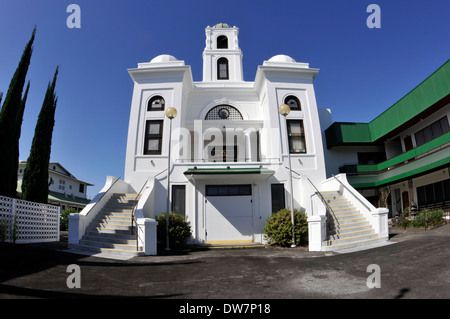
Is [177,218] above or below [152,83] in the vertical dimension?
below

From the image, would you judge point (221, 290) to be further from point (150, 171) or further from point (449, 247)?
point (150, 171)

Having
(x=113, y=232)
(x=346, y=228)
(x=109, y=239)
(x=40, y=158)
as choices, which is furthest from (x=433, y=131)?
(x=40, y=158)

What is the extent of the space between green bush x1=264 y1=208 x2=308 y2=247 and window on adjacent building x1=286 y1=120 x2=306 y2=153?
457 centimetres

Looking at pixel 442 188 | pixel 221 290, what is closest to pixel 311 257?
pixel 221 290

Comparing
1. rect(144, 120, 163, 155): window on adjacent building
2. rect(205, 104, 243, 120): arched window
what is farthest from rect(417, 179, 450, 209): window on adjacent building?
rect(144, 120, 163, 155): window on adjacent building

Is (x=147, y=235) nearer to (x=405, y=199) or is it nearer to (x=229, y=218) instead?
(x=229, y=218)

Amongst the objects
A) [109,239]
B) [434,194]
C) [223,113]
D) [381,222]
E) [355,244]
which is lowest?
[355,244]

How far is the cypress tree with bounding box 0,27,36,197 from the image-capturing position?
458 inches

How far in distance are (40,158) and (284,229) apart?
1354cm

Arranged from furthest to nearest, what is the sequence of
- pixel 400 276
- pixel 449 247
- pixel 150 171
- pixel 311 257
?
pixel 150 171, pixel 311 257, pixel 449 247, pixel 400 276

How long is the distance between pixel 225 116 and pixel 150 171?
620 cm

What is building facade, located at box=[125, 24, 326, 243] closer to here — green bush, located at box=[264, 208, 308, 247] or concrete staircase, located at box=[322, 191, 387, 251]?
green bush, located at box=[264, 208, 308, 247]

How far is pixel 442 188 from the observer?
17.0 metres

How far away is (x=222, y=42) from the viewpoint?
73.9 ft
